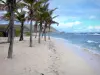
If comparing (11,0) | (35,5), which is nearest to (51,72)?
(11,0)

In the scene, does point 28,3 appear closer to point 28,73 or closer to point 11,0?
point 11,0

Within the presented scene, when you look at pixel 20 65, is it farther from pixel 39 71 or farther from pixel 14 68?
pixel 39 71

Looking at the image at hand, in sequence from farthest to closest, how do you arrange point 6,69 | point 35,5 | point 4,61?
point 35,5, point 4,61, point 6,69

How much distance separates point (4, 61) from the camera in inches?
495

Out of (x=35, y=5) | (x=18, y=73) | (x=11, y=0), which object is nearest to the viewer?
(x=18, y=73)

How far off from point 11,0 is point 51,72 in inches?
231

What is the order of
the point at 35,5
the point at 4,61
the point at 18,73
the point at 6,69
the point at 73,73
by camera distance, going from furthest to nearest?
the point at 35,5 → the point at 4,61 → the point at 73,73 → the point at 6,69 → the point at 18,73

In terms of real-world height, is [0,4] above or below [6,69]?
above

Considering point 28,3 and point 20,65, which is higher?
point 28,3

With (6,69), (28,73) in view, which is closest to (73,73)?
(28,73)

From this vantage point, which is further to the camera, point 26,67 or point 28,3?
point 28,3

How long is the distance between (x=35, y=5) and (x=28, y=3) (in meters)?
0.79

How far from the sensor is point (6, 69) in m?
10.6

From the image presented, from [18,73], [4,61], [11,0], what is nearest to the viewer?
[18,73]
